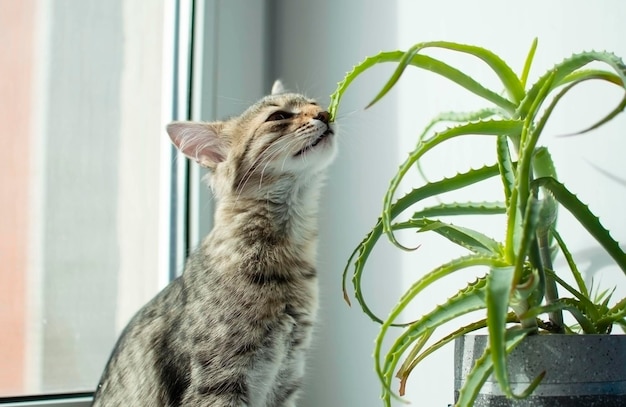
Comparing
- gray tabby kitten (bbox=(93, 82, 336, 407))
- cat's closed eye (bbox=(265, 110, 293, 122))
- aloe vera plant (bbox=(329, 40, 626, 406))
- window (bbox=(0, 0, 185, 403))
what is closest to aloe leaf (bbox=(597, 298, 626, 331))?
aloe vera plant (bbox=(329, 40, 626, 406))

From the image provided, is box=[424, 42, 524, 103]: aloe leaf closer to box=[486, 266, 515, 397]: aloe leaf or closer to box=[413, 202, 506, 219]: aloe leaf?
box=[413, 202, 506, 219]: aloe leaf

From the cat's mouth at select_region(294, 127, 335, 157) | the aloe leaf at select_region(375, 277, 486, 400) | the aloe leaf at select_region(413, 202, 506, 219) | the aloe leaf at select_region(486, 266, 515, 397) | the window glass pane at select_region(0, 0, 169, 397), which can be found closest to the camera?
the aloe leaf at select_region(486, 266, 515, 397)

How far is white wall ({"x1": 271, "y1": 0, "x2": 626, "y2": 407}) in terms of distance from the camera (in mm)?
922

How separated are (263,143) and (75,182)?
0.42m

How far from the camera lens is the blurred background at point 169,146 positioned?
3.60 ft

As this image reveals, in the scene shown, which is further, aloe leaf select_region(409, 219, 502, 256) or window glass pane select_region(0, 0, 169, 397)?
window glass pane select_region(0, 0, 169, 397)

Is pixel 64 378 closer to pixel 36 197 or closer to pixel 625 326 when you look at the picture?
pixel 36 197

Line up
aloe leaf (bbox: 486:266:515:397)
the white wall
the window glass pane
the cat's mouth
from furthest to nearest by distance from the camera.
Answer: the window glass pane → the cat's mouth → the white wall → aloe leaf (bbox: 486:266:515:397)

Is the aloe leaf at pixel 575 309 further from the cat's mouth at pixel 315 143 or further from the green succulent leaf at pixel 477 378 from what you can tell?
the cat's mouth at pixel 315 143

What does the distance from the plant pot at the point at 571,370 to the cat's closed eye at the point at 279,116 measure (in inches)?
24.5

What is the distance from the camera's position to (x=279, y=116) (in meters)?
1.14

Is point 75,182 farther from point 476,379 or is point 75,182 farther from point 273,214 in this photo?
point 476,379

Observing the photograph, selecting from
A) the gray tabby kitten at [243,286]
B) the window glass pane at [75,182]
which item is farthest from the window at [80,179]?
the gray tabby kitten at [243,286]

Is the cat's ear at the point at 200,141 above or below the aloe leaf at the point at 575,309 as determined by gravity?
above
